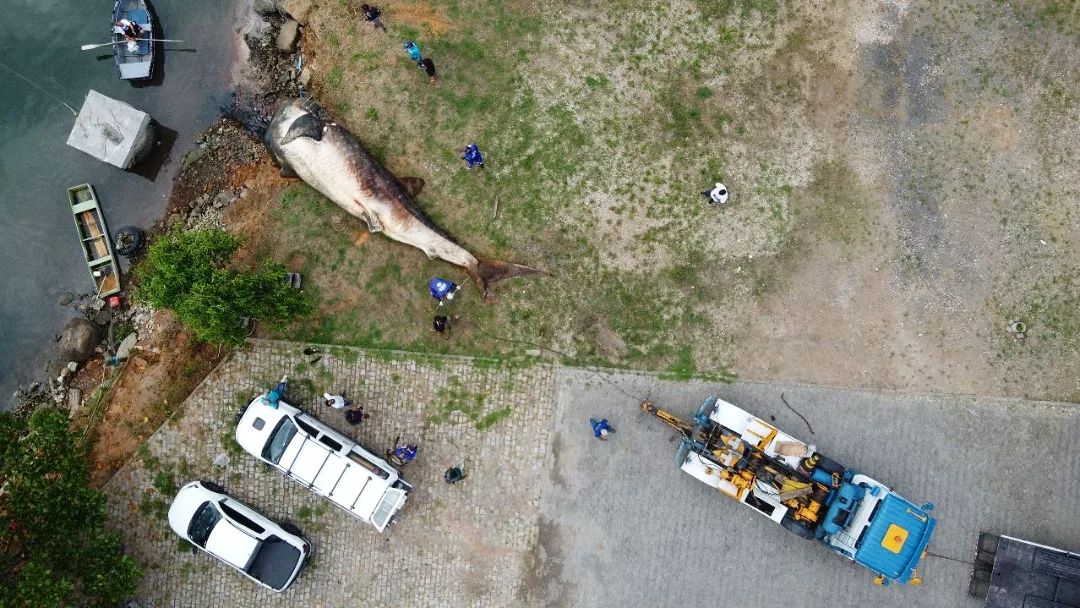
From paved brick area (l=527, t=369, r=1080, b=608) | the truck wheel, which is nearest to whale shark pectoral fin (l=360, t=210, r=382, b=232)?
paved brick area (l=527, t=369, r=1080, b=608)

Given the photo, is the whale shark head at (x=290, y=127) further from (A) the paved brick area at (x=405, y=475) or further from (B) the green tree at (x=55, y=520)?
(B) the green tree at (x=55, y=520)

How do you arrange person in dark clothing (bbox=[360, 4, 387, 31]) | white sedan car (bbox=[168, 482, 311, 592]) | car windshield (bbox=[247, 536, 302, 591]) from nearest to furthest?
white sedan car (bbox=[168, 482, 311, 592]) < car windshield (bbox=[247, 536, 302, 591]) < person in dark clothing (bbox=[360, 4, 387, 31])

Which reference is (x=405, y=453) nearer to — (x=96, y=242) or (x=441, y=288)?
(x=441, y=288)

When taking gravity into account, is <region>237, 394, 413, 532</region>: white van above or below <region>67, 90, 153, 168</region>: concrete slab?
below

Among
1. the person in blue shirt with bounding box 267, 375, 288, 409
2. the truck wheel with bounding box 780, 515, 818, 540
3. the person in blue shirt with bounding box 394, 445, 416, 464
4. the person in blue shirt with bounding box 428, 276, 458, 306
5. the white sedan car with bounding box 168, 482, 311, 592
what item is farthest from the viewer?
the person in blue shirt with bounding box 394, 445, 416, 464

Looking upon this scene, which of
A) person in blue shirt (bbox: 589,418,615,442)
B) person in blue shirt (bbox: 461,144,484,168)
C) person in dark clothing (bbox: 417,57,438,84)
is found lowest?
person in blue shirt (bbox: 589,418,615,442)

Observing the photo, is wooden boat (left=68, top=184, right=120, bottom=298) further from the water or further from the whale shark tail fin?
the whale shark tail fin

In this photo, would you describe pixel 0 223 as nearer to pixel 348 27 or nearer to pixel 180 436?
pixel 180 436

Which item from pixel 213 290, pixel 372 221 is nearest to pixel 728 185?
pixel 372 221
